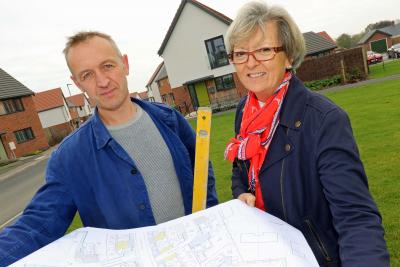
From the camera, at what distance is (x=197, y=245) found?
52.8 inches

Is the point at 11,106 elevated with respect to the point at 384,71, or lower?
elevated

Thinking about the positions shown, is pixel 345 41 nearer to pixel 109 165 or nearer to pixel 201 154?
pixel 201 154

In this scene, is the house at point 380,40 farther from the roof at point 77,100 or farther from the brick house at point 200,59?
the roof at point 77,100

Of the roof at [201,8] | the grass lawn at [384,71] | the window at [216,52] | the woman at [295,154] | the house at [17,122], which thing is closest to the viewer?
the woman at [295,154]

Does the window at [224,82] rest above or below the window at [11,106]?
below

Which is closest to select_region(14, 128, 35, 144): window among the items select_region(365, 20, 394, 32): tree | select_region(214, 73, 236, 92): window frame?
select_region(214, 73, 236, 92): window frame

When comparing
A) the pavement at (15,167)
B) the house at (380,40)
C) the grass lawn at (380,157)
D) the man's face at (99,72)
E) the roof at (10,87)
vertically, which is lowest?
the pavement at (15,167)

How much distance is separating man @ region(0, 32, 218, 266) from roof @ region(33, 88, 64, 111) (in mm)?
51443

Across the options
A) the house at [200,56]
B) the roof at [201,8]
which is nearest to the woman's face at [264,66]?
the house at [200,56]

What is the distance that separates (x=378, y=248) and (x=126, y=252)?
97cm

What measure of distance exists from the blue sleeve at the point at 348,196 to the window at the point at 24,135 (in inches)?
1336

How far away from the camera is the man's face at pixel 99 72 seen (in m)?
2.04

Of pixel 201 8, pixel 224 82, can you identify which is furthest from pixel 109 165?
pixel 224 82

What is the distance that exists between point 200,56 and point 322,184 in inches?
1050
